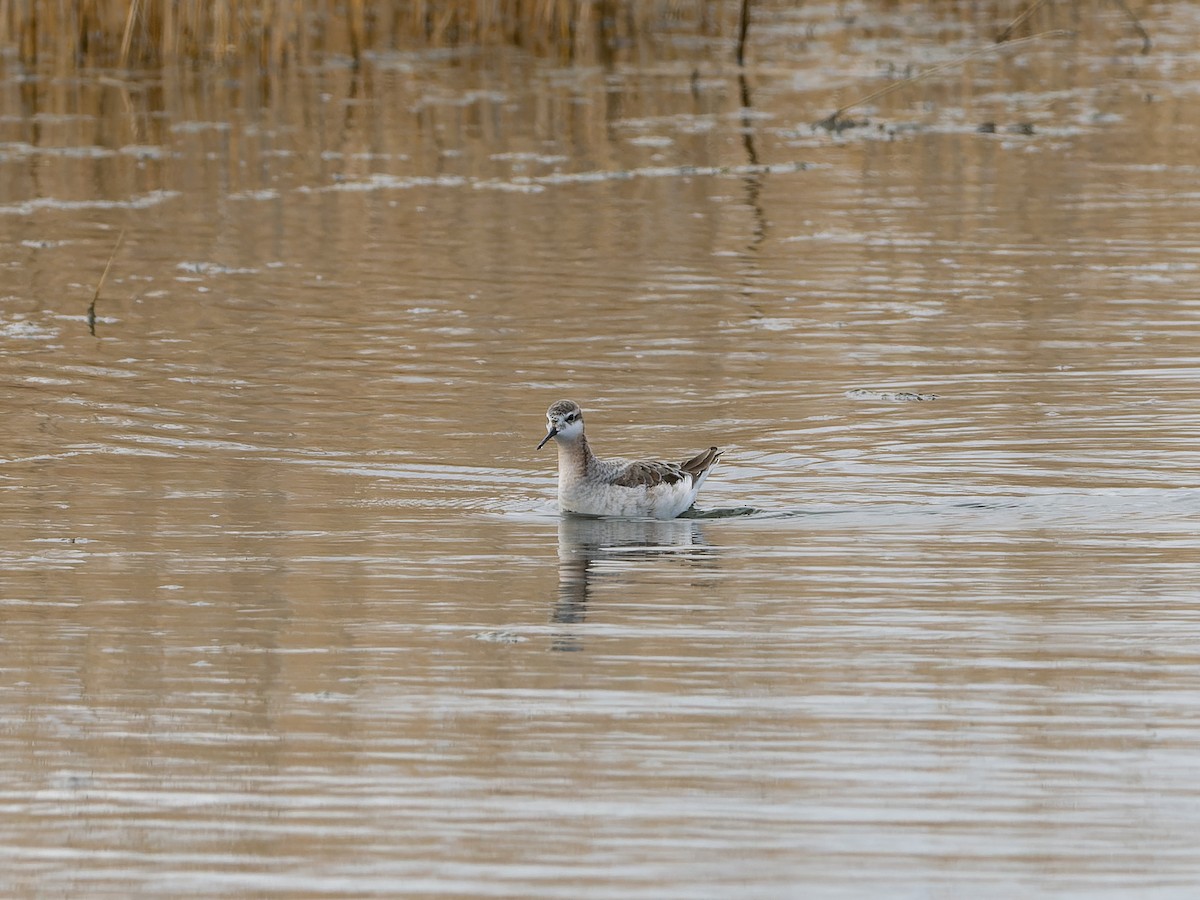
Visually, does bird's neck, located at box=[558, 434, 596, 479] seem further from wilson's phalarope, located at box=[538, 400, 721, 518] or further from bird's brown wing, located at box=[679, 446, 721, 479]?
bird's brown wing, located at box=[679, 446, 721, 479]

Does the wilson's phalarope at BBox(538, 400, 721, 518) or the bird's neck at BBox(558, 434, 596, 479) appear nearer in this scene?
the wilson's phalarope at BBox(538, 400, 721, 518)

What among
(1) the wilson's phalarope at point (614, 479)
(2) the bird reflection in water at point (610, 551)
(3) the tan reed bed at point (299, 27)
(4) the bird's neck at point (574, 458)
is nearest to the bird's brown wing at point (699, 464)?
(1) the wilson's phalarope at point (614, 479)

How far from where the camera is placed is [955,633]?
25.2 ft

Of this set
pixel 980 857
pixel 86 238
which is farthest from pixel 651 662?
pixel 86 238

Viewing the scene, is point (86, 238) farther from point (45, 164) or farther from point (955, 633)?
point (955, 633)

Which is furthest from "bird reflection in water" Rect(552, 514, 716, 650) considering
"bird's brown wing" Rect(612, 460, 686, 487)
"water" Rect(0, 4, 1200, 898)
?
"bird's brown wing" Rect(612, 460, 686, 487)

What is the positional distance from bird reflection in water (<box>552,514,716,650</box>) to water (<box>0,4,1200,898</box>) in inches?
1.6

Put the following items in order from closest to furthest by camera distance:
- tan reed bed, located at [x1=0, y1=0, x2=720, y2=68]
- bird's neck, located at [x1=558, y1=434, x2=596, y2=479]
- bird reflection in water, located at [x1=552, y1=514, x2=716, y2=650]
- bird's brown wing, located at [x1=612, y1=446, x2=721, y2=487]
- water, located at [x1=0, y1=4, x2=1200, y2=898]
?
water, located at [x1=0, y1=4, x2=1200, y2=898]
bird reflection in water, located at [x1=552, y1=514, x2=716, y2=650]
bird's brown wing, located at [x1=612, y1=446, x2=721, y2=487]
bird's neck, located at [x1=558, y1=434, x2=596, y2=479]
tan reed bed, located at [x1=0, y1=0, x2=720, y2=68]

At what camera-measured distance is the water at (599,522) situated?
574 centimetres

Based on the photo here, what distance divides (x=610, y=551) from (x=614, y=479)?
0.63 m

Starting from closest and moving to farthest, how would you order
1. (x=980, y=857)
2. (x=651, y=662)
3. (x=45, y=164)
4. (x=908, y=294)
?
(x=980, y=857), (x=651, y=662), (x=908, y=294), (x=45, y=164)

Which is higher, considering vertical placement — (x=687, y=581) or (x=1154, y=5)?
(x=1154, y=5)

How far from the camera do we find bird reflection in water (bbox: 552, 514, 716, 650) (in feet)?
28.1

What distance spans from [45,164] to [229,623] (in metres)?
15.1
